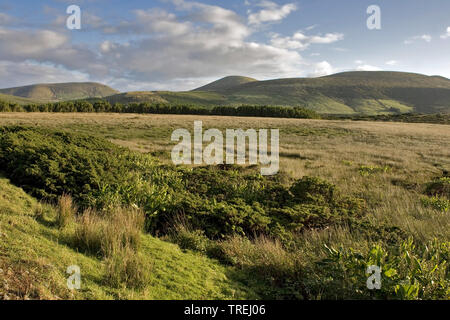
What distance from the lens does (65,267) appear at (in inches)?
152

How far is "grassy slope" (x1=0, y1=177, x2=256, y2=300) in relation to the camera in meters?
3.29

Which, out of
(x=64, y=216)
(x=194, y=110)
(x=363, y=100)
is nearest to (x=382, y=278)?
(x=64, y=216)

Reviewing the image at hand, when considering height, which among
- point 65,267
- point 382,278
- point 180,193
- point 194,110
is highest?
point 194,110

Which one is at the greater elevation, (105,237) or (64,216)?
(64,216)

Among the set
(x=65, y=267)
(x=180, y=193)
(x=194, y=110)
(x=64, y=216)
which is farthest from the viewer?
(x=194, y=110)

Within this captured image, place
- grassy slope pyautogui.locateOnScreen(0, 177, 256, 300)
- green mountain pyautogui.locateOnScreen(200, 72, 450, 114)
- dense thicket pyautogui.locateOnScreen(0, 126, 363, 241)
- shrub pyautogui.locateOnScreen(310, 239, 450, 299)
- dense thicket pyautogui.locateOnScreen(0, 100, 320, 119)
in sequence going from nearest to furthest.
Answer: grassy slope pyautogui.locateOnScreen(0, 177, 256, 300) → shrub pyautogui.locateOnScreen(310, 239, 450, 299) → dense thicket pyautogui.locateOnScreen(0, 126, 363, 241) → dense thicket pyautogui.locateOnScreen(0, 100, 320, 119) → green mountain pyautogui.locateOnScreen(200, 72, 450, 114)

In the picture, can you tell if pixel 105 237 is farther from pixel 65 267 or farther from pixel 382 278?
pixel 382 278

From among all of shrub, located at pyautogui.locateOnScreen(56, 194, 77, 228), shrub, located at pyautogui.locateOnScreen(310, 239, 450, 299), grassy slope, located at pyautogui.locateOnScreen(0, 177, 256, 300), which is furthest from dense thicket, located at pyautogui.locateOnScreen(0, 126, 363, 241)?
shrub, located at pyautogui.locateOnScreen(310, 239, 450, 299)

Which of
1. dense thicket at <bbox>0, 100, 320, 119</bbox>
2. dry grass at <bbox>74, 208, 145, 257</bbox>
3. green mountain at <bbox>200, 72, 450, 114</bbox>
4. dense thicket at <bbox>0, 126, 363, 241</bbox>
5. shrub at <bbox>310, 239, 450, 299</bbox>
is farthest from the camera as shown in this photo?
green mountain at <bbox>200, 72, 450, 114</bbox>

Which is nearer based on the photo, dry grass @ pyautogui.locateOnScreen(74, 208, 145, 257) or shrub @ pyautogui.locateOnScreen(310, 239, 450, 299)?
shrub @ pyautogui.locateOnScreen(310, 239, 450, 299)

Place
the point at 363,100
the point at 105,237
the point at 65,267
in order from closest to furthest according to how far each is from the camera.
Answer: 1. the point at 65,267
2. the point at 105,237
3. the point at 363,100

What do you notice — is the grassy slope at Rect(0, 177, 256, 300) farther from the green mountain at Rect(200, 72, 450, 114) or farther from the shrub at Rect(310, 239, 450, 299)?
the green mountain at Rect(200, 72, 450, 114)
